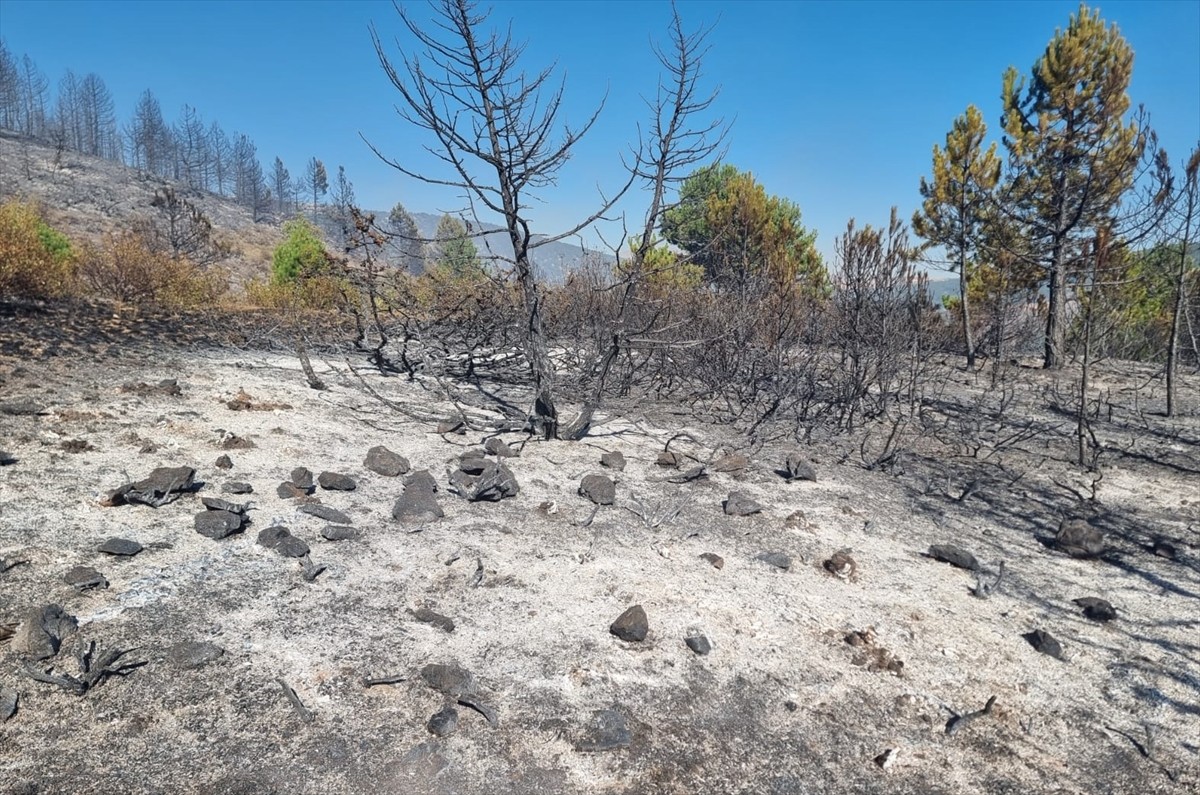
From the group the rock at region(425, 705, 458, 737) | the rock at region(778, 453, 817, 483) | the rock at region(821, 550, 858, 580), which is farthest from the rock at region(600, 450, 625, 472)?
the rock at region(425, 705, 458, 737)

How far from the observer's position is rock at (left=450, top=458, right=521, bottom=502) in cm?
420

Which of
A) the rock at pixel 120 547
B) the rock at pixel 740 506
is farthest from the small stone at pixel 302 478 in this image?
the rock at pixel 740 506

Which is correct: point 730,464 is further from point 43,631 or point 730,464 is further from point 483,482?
point 43,631

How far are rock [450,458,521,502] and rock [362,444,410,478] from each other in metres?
0.35

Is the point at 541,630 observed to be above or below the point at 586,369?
below

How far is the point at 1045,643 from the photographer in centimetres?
301

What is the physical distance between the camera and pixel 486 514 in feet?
13.1

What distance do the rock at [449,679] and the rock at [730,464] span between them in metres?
3.10

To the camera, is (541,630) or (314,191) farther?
(314,191)

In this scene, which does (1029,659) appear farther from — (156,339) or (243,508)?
(156,339)

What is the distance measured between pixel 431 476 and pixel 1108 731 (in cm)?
353

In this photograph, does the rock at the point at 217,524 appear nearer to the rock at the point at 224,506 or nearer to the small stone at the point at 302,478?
the rock at the point at 224,506

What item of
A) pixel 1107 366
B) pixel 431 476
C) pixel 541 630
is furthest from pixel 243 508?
pixel 1107 366

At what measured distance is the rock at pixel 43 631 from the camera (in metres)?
2.28
